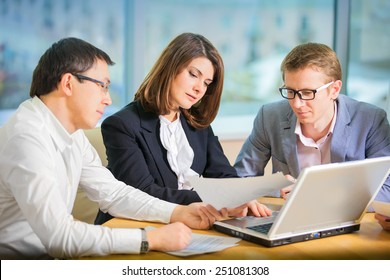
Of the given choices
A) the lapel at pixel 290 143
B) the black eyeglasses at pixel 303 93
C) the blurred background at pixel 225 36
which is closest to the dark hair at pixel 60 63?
the black eyeglasses at pixel 303 93

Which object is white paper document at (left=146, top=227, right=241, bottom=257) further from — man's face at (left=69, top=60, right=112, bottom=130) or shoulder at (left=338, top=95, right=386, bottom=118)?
shoulder at (left=338, top=95, right=386, bottom=118)

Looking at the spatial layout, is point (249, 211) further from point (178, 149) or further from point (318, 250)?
point (178, 149)

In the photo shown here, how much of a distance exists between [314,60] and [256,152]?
51 cm

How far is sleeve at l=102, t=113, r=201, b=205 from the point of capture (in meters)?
2.25

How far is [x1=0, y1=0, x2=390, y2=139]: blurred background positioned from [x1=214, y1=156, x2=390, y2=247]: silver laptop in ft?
7.42

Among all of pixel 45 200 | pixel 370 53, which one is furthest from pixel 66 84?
pixel 370 53

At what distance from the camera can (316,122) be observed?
2451 millimetres

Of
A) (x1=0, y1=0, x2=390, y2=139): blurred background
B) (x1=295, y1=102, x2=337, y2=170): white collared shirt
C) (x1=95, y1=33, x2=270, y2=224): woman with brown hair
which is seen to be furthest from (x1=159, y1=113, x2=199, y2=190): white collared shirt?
(x1=0, y1=0, x2=390, y2=139): blurred background

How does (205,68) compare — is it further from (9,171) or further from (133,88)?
(133,88)

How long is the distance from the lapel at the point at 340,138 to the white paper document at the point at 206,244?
2.78ft

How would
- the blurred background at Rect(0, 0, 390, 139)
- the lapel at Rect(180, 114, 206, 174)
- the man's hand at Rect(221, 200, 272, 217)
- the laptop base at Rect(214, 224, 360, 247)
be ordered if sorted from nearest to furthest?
the laptop base at Rect(214, 224, 360, 247) < the man's hand at Rect(221, 200, 272, 217) < the lapel at Rect(180, 114, 206, 174) < the blurred background at Rect(0, 0, 390, 139)

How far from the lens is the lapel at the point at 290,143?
2.51 meters

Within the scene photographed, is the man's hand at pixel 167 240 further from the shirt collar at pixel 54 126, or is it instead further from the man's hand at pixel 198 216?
the shirt collar at pixel 54 126

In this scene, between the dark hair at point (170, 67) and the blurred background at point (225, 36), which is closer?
the dark hair at point (170, 67)
